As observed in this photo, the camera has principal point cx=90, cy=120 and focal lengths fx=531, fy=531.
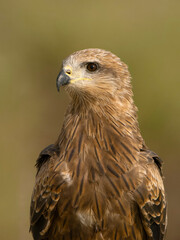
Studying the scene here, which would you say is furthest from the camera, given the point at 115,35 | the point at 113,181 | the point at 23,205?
the point at 115,35

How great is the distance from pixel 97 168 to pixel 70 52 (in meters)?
4.09

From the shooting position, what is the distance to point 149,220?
14.7 ft

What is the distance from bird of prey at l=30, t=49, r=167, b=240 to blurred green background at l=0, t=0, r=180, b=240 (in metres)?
3.33

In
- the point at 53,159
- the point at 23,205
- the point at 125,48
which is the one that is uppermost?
the point at 125,48

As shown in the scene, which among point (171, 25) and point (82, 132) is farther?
point (171, 25)

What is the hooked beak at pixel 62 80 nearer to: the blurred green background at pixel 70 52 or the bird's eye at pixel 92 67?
Result: the bird's eye at pixel 92 67

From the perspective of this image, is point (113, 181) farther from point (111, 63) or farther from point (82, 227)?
point (111, 63)

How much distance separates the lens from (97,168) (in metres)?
4.32

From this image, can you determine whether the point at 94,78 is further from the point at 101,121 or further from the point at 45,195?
the point at 45,195

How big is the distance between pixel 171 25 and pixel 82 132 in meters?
4.57

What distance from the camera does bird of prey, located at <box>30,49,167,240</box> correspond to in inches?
170

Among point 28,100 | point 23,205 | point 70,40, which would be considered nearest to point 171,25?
point 70,40

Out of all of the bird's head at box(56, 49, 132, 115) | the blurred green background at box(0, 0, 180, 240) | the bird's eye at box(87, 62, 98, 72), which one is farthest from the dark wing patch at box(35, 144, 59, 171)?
the blurred green background at box(0, 0, 180, 240)

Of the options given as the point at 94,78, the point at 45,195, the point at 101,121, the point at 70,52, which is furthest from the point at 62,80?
the point at 70,52
